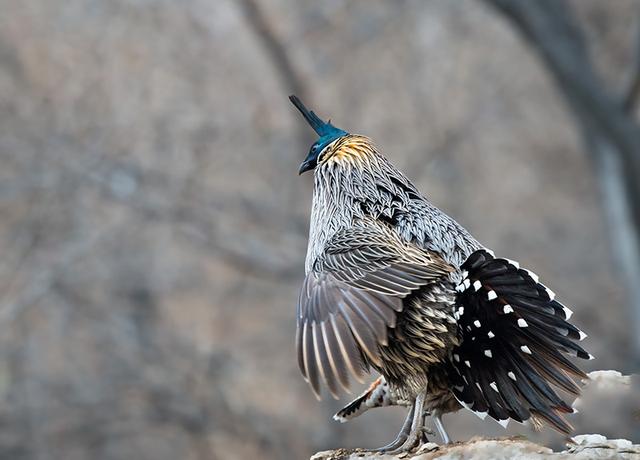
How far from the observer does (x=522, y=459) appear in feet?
16.2

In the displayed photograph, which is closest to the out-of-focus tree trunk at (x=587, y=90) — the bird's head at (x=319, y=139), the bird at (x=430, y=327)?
the bird's head at (x=319, y=139)

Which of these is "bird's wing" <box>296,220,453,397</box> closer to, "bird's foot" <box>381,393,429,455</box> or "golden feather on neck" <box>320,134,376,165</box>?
"bird's foot" <box>381,393,429,455</box>

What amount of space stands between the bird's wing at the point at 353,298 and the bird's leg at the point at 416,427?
0.34 m

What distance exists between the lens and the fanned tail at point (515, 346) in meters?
5.13

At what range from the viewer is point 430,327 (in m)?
5.37

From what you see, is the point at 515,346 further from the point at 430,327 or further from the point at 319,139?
the point at 319,139

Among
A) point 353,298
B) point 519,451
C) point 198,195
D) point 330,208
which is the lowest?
point 519,451

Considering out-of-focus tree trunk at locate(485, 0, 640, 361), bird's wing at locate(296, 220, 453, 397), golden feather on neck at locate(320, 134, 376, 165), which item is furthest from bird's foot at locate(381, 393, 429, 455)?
out-of-focus tree trunk at locate(485, 0, 640, 361)

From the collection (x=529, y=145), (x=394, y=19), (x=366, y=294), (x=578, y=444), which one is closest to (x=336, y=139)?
(x=366, y=294)

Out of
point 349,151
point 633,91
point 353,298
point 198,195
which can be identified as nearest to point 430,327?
point 353,298

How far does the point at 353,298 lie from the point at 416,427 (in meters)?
0.72

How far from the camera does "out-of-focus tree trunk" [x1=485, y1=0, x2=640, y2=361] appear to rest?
42.9ft

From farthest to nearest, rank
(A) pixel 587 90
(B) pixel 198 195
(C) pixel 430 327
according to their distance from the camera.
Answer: (B) pixel 198 195, (A) pixel 587 90, (C) pixel 430 327

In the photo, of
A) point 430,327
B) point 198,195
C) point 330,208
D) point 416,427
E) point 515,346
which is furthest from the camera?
point 198,195
